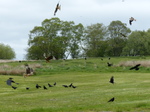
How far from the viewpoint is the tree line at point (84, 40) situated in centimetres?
9694

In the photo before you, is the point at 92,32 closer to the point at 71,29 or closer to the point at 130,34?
the point at 71,29

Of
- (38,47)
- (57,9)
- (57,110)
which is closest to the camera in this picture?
(57,9)

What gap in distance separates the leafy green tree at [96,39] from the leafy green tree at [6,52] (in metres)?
38.8

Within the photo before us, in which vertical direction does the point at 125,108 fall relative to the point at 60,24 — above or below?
below

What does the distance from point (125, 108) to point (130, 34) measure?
8712cm

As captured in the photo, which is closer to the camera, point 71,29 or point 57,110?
point 57,110

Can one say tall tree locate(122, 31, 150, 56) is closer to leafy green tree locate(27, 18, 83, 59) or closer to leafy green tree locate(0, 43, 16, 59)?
leafy green tree locate(27, 18, 83, 59)

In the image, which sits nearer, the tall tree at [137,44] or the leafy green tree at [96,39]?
the tall tree at [137,44]

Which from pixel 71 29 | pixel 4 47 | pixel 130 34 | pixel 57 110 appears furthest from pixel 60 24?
pixel 57 110

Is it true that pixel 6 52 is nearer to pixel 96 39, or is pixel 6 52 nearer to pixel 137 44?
pixel 96 39

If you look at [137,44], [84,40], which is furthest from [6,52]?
[137,44]

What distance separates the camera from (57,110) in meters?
14.2

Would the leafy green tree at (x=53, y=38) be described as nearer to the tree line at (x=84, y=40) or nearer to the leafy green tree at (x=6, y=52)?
the tree line at (x=84, y=40)

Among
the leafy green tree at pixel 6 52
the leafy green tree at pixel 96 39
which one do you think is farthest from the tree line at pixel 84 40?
the leafy green tree at pixel 6 52
